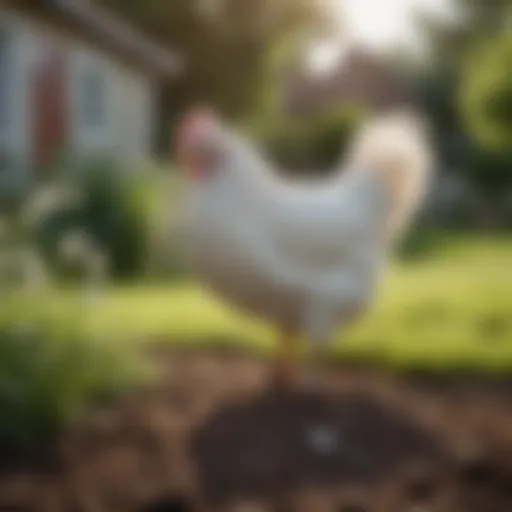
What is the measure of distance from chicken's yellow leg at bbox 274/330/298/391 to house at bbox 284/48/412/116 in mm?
246

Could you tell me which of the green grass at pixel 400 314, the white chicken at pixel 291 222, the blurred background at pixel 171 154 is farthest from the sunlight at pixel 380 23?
the green grass at pixel 400 314

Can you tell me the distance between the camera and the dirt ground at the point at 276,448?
0.97 m

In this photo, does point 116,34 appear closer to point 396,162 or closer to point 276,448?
point 396,162

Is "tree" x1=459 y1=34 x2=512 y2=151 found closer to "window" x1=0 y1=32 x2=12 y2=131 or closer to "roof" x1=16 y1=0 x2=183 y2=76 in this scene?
"roof" x1=16 y1=0 x2=183 y2=76

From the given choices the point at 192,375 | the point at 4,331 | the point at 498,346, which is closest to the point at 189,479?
the point at 192,375

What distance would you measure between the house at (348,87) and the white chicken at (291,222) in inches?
1.9

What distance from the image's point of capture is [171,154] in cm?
98

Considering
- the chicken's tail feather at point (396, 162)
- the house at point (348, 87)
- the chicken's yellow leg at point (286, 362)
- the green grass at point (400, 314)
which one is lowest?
the chicken's yellow leg at point (286, 362)

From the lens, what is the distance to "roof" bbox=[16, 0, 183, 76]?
0.99 meters

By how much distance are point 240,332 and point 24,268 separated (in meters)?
0.25

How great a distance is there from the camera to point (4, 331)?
3.27ft

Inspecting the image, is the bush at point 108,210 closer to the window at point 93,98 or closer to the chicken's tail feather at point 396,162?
the window at point 93,98

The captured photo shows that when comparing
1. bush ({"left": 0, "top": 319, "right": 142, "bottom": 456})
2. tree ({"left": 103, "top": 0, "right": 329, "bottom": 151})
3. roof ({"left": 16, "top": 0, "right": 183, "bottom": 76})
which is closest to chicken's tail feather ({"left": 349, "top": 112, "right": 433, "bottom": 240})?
tree ({"left": 103, "top": 0, "right": 329, "bottom": 151})

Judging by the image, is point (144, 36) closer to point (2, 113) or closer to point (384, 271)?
point (2, 113)
